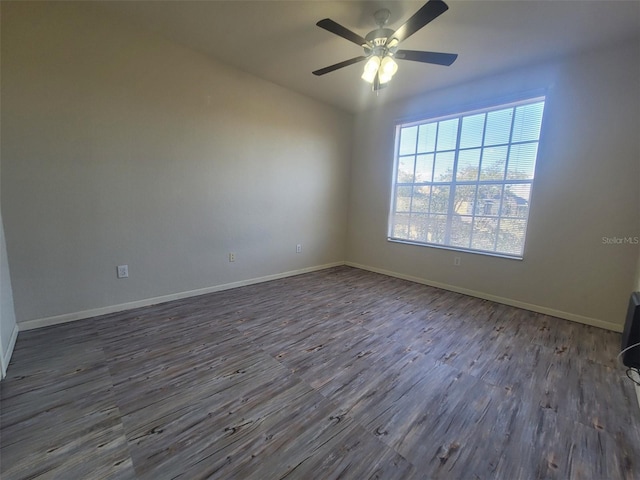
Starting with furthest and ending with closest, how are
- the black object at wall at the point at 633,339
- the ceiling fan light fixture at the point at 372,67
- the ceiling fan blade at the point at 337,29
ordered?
the ceiling fan light fixture at the point at 372,67 < the ceiling fan blade at the point at 337,29 < the black object at wall at the point at 633,339

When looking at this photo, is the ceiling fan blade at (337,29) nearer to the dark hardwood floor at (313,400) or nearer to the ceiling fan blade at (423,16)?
the ceiling fan blade at (423,16)

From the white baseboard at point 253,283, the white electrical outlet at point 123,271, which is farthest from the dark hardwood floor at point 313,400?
the white electrical outlet at point 123,271

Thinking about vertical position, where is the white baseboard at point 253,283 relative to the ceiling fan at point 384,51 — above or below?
below

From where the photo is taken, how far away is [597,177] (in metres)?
2.66

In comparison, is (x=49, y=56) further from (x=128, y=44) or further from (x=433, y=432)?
(x=433, y=432)

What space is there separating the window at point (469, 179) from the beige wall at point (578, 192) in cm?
15

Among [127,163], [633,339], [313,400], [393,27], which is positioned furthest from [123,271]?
[633,339]

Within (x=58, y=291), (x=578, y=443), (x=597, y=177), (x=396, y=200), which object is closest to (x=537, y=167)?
(x=597, y=177)

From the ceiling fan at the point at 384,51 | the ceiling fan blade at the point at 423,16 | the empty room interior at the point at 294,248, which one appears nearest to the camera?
the empty room interior at the point at 294,248

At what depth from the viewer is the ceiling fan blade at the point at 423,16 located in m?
1.58

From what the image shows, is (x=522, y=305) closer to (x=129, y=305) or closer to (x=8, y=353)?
(x=129, y=305)

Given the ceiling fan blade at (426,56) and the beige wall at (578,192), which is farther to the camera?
the beige wall at (578,192)

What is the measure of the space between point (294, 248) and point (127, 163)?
2354 millimetres

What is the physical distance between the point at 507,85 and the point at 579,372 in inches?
119
